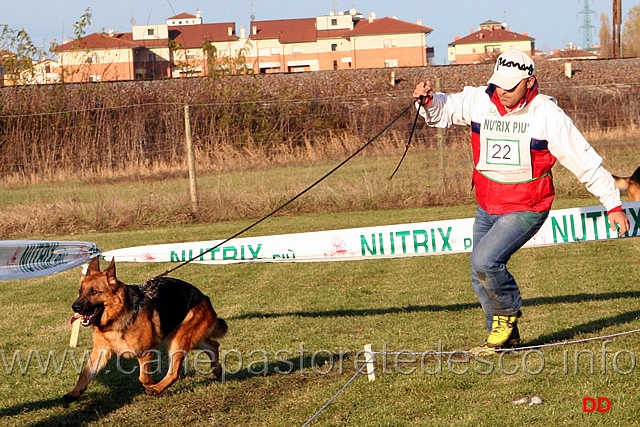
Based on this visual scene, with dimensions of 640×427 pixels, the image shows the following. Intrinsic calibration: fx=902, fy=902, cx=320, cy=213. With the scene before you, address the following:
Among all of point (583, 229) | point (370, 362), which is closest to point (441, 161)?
point (583, 229)

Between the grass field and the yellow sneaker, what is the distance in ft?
0.45

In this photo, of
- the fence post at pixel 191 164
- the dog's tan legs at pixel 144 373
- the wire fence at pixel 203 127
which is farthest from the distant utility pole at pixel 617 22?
the dog's tan legs at pixel 144 373

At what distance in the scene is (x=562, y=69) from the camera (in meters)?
36.5

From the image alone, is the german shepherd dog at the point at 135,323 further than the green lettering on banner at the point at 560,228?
No

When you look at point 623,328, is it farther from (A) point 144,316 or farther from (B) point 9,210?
(B) point 9,210

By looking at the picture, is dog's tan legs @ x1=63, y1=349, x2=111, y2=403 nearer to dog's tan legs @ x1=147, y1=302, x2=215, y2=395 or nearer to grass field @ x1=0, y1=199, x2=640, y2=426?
grass field @ x1=0, y1=199, x2=640, y2=426

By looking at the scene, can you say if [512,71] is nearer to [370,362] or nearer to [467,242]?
[467,242]

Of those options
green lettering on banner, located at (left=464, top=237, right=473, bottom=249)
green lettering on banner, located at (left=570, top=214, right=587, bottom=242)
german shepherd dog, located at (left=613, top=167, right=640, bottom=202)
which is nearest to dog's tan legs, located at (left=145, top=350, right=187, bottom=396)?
green lettering on banner, located at (left=464, top=237, right=473, bottom=249)

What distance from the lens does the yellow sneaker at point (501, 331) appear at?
6844 millimetres

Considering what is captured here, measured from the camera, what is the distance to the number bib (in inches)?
250

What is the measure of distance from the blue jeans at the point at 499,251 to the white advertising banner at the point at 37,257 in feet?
11.4

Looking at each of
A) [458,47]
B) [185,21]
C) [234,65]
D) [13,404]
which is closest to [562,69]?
[234,65]

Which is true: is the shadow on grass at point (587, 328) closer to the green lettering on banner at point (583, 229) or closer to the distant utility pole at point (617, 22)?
the green lettering on banner at point (583, 229)

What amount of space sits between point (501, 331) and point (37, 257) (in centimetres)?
388
